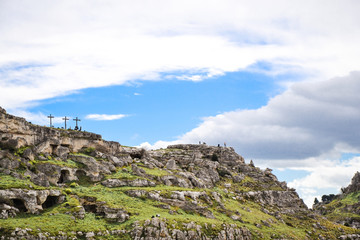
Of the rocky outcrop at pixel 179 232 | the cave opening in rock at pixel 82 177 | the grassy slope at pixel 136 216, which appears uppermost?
the cave opening in rock at pixel 82 177

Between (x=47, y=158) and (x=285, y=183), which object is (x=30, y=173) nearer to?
(x=47, y=158)

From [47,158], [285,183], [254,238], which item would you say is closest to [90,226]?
[47,158]

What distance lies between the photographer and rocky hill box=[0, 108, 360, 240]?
55875 mm

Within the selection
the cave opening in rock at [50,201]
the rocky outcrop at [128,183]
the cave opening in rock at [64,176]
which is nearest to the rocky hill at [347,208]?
the rocky outcrop at [128,183]

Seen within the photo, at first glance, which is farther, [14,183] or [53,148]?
[53,148]

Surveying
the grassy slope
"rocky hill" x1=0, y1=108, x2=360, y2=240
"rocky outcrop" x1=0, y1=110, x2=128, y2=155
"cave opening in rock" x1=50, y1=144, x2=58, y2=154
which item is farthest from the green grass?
"cave opening in rock" x1=50, y1=144, x2=58, y2=154

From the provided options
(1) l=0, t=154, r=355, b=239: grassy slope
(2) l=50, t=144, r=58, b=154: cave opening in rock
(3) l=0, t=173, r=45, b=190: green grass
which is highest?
(2) l=50, t=144, r=58, b=154: cave opening in rock

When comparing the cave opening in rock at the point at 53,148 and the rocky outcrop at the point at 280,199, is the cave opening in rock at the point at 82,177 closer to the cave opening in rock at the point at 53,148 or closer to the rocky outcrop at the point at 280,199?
the cave opening in rock at the point at 53,148

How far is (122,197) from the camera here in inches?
2709

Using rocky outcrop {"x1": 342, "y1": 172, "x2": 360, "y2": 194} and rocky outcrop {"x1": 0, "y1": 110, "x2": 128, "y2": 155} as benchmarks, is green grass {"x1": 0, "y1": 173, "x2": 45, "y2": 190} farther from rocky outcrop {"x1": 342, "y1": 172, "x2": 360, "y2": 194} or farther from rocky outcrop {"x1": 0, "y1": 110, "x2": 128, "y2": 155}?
rocky outcrop {"x1": 342, "y1": 172, "x2": 360, "y2": 194}

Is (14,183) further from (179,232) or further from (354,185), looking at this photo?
(354,185)

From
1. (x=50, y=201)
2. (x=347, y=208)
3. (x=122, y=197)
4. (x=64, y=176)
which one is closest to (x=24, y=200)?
(x=50, y=201)

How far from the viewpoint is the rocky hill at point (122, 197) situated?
55.9 m

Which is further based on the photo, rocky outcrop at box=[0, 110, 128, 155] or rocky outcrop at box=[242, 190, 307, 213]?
rocky outcrop at box=[242, 190, 307, 213]
